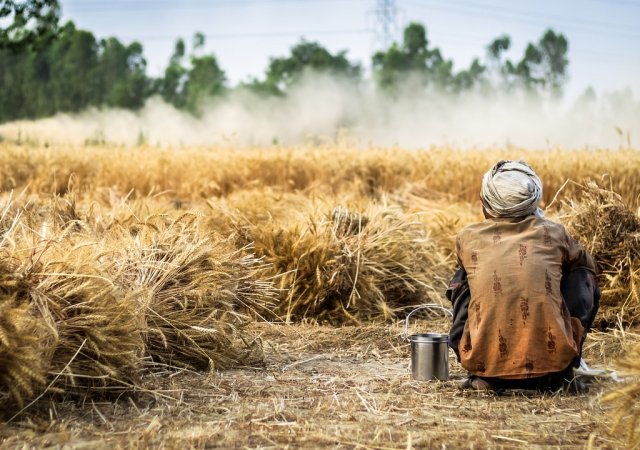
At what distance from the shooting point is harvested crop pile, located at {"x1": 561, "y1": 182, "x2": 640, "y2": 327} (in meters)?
5.93

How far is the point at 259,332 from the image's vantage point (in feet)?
18.9

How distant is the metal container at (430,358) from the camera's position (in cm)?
441

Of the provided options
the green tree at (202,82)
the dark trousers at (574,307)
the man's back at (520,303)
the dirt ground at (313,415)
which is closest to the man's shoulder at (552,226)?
the man's back at (520,303)

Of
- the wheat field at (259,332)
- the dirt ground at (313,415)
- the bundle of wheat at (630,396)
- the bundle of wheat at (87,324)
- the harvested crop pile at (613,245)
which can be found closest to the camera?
the bundle of wheat at (630,396)

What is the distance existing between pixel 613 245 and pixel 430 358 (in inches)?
86.3

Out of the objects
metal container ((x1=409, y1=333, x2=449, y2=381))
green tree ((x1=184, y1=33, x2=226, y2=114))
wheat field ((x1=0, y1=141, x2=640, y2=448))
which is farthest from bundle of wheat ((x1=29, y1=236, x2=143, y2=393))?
green tree ((x1=184, y1=33, x2=226, y2=114))

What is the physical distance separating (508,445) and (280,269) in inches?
138

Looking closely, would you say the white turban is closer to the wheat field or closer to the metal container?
the metal container

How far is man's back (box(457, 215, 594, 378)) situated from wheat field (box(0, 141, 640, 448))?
18cm

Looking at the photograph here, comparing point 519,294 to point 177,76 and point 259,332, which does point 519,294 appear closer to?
point 259,332

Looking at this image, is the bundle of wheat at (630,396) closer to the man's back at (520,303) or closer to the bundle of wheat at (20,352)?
the man's back at (520,303)

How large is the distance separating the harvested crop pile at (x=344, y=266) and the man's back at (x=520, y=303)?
7.29ft

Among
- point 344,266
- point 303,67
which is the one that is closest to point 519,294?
point 344,266

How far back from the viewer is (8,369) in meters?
3.29
